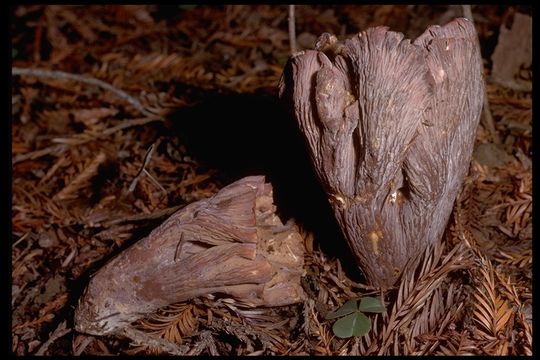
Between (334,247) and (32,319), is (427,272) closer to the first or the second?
(334,247)

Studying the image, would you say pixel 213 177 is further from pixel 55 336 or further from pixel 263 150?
pixel 55 336

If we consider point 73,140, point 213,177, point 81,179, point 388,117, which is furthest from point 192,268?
point 73,140

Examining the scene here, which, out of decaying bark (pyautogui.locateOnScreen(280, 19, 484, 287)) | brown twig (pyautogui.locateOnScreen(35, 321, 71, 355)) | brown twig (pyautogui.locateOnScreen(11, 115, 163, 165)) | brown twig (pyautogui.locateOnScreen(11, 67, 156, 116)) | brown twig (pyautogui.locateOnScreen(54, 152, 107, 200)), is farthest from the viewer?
brown twig (pyautogui.locateOnScreen(11, 67, 156, 116))

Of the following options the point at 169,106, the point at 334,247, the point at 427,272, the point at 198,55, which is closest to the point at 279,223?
the point at 334,247

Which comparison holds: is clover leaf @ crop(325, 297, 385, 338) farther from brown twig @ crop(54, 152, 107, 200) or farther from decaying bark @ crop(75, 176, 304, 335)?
brown twig @ crop(54, 152, 107, 200)

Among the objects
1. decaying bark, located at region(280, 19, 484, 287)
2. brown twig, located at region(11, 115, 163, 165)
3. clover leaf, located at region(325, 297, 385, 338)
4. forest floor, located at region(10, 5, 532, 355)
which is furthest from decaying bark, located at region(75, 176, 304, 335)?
brown twig, located at region(11, 115, 163, 165)
